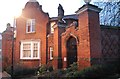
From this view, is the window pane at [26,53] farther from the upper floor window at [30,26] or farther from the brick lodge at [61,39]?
the upper floor window at [30,26]

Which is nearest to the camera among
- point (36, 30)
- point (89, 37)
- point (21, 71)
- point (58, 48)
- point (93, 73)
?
point (93, 73)

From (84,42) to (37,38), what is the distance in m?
12.6

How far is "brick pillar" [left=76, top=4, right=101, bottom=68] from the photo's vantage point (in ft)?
47.4

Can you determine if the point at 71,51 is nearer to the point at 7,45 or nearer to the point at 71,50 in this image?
the point at 71,50

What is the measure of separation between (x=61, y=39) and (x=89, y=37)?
6375 millimetres

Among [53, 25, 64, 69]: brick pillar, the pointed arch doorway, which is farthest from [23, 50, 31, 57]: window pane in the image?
the pointed arch doorway

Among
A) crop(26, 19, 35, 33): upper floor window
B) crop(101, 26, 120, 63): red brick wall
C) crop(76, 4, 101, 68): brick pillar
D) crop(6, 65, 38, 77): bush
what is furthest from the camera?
crop(26, 19, 35, 33): upper floor window

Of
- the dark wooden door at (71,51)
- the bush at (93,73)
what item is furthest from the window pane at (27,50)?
the bush at (93,73)

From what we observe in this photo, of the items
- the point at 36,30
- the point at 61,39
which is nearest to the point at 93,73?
the point at 61,39

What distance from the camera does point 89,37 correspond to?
14500mm

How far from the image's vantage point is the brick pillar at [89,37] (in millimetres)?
14438

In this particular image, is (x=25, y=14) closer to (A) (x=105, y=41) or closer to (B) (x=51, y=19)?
(B) (x=51, y=19)

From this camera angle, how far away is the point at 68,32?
18.6 m

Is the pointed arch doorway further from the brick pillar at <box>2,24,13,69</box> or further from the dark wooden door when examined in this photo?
the brick pillar at <box>2,24,13,69</box>
